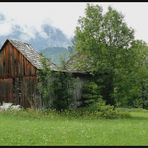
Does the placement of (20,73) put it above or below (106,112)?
above

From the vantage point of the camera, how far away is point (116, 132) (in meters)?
30.0

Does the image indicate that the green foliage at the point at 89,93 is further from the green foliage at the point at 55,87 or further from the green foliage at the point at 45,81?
the green foliage at the point at 45,81

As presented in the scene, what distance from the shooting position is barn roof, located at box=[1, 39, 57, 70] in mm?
53622

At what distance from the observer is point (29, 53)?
184 feet

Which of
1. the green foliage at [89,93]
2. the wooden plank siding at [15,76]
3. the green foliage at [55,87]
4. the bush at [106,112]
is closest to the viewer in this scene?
the bush at [106,112]

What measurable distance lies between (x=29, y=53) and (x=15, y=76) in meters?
3.00

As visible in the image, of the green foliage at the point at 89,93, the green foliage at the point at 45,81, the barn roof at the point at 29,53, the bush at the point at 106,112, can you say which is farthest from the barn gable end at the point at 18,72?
the bush at the point at 106,112

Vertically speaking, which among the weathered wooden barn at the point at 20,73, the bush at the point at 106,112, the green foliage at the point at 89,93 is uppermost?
the weathered wooden barn at the point at 20,73

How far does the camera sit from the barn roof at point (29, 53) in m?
53.6

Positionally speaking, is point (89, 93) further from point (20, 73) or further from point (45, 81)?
point (20, 73)

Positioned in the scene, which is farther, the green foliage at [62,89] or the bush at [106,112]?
the green foliage at [62,89]

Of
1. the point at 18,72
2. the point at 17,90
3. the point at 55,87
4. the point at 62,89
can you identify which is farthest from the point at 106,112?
the point at 18,72

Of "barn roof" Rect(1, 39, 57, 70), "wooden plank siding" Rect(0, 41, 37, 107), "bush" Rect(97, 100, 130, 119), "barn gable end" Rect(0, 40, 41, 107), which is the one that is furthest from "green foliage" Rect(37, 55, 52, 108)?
"bush" Rect(97, 100, 130, 119)

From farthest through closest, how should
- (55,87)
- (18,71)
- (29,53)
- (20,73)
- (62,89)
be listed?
1. (29,53)
2. (18,71)
3. (20,73)
4. (62,89)
5. (55,87)
